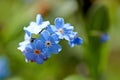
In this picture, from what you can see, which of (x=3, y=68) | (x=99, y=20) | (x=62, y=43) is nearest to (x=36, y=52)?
(x=99, y=20)

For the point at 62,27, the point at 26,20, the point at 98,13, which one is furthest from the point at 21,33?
the point at 62,27

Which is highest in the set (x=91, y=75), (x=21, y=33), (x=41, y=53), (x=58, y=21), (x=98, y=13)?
(x=21, y=33)

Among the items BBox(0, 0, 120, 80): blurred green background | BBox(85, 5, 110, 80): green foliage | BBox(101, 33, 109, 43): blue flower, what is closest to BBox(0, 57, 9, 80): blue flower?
BBox(0, 0, 120, 80): blurred green background

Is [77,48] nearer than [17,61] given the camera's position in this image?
No

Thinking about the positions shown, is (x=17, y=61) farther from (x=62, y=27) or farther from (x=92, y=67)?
(x=62, y=27)

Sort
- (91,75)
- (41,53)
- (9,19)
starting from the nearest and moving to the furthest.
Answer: (41,53) → (91,75) → (9,19)

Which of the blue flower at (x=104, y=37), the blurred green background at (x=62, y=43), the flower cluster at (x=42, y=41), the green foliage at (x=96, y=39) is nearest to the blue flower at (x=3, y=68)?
the blurred green background at (x=62, y=43)

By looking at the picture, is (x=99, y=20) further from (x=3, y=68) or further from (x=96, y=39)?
(x=3, y=68)
